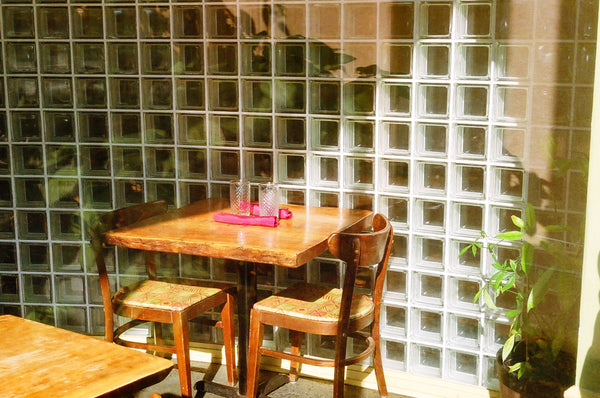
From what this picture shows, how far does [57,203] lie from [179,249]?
1238 millimetres

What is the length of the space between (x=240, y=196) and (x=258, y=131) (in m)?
0.51

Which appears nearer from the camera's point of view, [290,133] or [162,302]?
[162,302]

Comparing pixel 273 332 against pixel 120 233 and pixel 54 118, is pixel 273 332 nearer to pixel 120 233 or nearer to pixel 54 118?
pixel 120 233

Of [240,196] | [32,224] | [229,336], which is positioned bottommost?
[229,336]

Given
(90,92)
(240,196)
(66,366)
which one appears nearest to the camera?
(66,366)

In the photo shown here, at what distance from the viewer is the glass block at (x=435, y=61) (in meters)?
2.93

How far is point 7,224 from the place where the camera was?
11.7 feet

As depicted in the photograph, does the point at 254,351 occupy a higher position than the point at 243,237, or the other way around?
the point at 243,237

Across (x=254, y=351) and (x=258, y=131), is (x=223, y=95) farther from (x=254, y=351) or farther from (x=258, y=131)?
(x=254, y=351)

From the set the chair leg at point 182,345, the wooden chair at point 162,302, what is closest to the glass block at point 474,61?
the wooden chair at point 162,302

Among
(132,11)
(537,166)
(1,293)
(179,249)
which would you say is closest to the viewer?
(179,249)

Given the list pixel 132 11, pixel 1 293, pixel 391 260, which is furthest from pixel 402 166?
pixel 1 293

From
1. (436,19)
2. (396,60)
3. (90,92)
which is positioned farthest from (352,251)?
(90,92)

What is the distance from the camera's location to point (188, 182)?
3.44m
